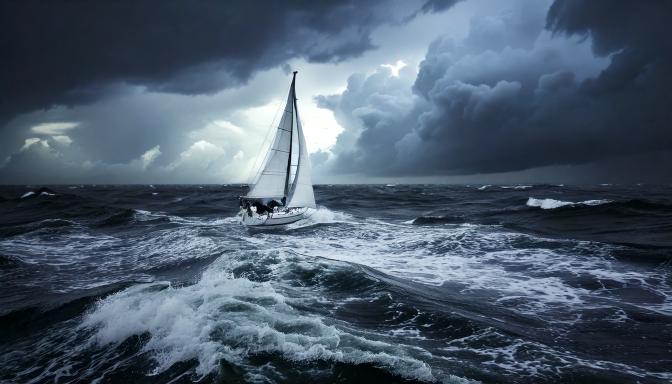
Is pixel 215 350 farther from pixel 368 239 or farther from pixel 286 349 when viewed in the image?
pixel 368 239

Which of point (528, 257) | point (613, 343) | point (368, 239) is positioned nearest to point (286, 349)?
point (613, 343)

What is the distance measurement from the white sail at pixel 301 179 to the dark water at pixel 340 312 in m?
10.00

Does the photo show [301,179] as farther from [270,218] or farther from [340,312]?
[340,312]

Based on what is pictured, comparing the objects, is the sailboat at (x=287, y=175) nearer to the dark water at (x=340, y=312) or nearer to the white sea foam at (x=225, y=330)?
the dark water at (x=340, y=312)

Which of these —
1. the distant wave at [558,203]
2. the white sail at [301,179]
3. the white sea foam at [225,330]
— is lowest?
the white sea foam at [225,330]

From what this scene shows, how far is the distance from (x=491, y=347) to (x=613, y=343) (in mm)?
2575

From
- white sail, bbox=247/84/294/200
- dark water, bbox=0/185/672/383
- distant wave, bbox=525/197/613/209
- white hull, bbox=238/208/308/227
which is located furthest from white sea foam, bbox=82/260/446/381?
distant wave, bbox=525/197/613/209

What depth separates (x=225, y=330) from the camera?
23.1 feet

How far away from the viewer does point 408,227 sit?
2609 cm

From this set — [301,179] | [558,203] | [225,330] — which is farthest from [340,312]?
[558,203]

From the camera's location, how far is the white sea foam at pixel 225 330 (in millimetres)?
6117

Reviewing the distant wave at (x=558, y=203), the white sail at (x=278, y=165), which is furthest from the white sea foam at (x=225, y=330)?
the distant wave at (x=558, y=203)

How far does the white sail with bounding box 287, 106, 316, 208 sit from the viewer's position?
28.7m

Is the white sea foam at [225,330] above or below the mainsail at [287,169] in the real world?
below
